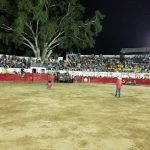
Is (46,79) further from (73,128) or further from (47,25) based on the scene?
(73,128)

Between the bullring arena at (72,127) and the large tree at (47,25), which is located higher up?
the large tree at (47,25)

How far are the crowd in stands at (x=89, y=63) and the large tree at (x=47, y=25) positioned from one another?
8.16 feet

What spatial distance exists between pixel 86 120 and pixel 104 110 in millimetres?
3145

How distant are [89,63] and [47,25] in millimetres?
9942

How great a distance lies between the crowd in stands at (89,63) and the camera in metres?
47.6

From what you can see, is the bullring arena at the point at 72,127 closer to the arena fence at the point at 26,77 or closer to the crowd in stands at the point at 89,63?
the arena fence at the point at 26,77

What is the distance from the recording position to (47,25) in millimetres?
49406

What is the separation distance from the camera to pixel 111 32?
2190 inches

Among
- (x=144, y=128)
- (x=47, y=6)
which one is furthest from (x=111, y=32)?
(x=144, y=128)

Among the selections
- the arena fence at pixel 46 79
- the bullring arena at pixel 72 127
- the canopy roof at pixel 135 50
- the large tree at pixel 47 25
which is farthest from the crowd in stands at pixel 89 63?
the bullring arena at pixel 72 127

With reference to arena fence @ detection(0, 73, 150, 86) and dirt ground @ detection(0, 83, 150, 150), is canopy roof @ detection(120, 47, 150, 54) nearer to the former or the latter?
arena fence @ detection(0, 73, 150, 86)

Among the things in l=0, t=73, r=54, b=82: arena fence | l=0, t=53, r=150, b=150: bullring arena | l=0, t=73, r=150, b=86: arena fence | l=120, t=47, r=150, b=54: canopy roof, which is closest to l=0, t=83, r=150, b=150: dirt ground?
l=0, t=53, r=150, b=150: bullring arena

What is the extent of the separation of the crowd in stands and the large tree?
249 cm

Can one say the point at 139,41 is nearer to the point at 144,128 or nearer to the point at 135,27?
the point at 135,27
